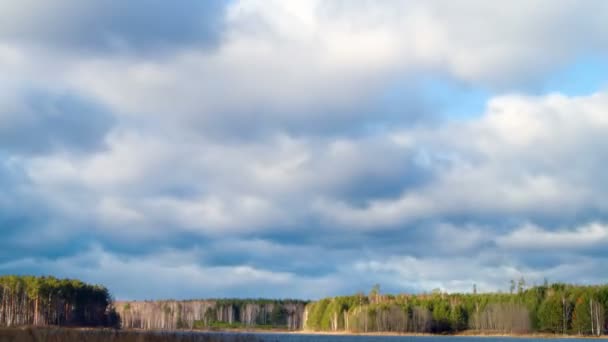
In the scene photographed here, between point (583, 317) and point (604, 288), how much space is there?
9427 mm

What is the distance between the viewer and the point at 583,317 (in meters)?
132

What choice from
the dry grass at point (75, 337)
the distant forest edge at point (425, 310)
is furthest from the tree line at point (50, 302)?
the dry grass at point (75, 337)

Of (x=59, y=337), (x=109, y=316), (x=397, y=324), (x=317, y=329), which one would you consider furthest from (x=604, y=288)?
(x=59, y=337)

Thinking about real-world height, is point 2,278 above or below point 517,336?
above

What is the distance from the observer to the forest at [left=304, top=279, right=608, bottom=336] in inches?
5290

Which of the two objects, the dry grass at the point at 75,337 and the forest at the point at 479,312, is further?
the forest at the point at 479,312

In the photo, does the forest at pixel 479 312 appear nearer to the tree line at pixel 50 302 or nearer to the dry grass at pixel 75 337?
the tree line at pixel 50 302

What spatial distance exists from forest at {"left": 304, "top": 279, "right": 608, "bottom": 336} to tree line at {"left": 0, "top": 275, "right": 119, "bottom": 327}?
172 feet

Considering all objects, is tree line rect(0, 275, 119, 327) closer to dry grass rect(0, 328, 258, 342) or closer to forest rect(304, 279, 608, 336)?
forest rect(304, 279, 608, 336)

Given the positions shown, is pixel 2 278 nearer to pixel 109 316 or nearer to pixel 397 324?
pixel 109 316

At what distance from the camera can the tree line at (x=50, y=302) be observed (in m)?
133

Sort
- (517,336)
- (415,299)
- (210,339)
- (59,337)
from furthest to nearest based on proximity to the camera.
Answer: (415,299)
(517,336)
(210,339)
(59,337)

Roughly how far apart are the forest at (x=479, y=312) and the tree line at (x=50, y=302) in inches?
2062

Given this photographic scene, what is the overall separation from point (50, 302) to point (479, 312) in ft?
259
